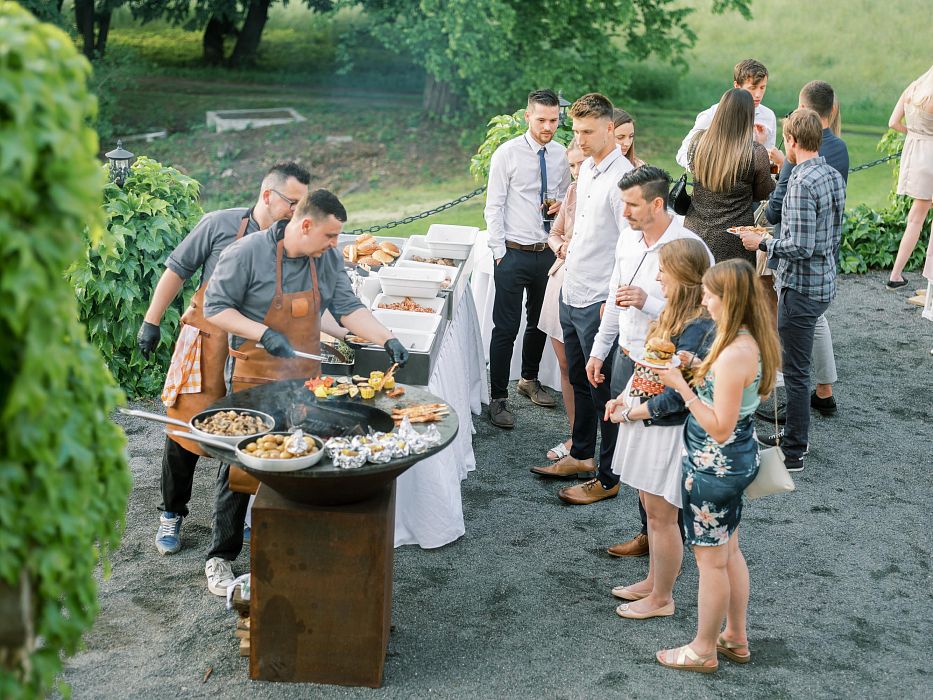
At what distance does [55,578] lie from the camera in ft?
7.85

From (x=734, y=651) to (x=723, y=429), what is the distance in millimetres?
985

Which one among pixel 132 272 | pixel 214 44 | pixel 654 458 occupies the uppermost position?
pixel 214 44

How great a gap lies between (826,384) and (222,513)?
145 inches

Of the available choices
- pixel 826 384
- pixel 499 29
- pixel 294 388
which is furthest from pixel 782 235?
Answer: pixel 499 29

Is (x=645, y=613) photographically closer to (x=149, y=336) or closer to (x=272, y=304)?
(x=272, y=304)

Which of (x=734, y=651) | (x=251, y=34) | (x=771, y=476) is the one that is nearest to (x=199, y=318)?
(x=771, y=476)

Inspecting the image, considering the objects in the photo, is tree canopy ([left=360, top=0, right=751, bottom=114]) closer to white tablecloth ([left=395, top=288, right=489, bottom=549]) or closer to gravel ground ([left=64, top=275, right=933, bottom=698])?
gravel ground ([left=64, top=275, right=933, bottom=698])

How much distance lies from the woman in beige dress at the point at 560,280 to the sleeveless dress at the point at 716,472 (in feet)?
6.10

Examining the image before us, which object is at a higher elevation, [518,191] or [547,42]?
[547,42]

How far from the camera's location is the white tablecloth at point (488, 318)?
6434 mm

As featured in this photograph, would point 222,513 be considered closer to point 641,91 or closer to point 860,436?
point 860,436

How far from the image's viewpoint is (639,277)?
13.6 ft

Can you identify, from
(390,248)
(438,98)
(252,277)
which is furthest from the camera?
(438,98)

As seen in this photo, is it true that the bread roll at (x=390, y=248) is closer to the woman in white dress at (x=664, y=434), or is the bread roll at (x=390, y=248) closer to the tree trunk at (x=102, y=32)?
the woman in white dress at (x=664, y=434)
